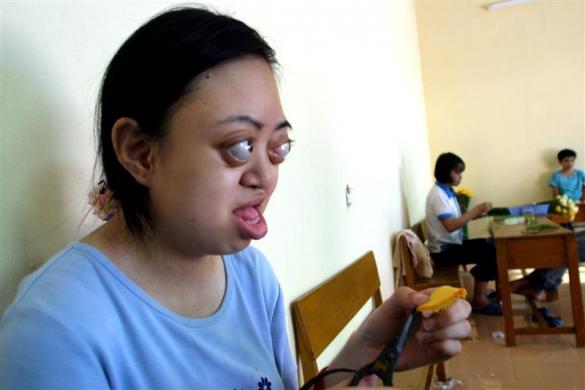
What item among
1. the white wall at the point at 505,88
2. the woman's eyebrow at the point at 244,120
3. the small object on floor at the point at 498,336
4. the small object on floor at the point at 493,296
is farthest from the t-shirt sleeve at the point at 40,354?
the white wall at the point at 505,88

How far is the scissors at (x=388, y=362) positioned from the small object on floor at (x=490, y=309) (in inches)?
125

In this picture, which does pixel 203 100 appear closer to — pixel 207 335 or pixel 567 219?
pixel 207 335

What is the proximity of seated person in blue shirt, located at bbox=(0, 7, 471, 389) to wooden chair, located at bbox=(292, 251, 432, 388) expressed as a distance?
0.83 m

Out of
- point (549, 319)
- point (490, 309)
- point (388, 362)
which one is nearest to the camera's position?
point (388, 362)

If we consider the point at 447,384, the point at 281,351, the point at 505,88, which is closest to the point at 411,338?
the point at 281,351

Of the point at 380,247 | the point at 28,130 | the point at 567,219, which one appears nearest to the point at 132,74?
the point at 28,130

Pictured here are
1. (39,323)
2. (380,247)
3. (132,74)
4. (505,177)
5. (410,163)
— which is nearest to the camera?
(39,323)

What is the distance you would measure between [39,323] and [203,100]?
29cm

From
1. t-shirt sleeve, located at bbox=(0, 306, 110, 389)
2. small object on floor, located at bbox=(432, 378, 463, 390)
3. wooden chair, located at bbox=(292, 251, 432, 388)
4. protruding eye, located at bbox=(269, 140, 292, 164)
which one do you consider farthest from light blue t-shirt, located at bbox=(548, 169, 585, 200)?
t-shirt sleeve, located at bbox=(0, 306, 110, 389)

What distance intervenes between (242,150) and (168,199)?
0.36ft

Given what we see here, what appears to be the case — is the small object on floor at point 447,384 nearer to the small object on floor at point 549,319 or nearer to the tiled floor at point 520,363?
the tiled floor at point 520,363

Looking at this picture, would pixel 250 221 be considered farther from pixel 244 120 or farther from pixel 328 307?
pixel 328 307

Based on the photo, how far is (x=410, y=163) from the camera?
4.41 metres

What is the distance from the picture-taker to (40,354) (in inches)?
17.1
